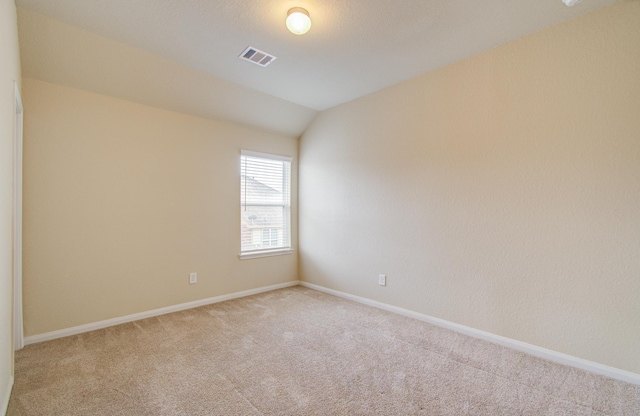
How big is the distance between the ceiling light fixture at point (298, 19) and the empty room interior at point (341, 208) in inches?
0.9

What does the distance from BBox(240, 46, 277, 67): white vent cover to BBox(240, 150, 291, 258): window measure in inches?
54.2

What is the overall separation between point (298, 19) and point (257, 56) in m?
0.79

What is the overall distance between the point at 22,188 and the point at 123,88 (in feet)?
4.10

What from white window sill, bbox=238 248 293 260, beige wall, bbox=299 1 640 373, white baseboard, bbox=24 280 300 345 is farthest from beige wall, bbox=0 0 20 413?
beige wall, bbox=299 1 640 373

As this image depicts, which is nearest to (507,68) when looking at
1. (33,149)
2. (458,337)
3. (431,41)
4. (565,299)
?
(431,41)

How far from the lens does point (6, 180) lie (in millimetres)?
1799

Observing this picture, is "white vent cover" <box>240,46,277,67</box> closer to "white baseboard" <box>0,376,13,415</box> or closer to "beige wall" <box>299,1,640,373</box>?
"beige wall" <box>299,1,640,373</box>

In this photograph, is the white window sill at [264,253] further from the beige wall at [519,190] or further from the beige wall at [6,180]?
the beige wall at [6,180]

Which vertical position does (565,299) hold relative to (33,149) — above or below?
below

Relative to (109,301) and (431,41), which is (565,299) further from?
(109,301)

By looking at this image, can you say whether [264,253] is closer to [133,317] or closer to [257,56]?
[133,317]

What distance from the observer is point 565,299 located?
2316mm

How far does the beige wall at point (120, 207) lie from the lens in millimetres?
2686

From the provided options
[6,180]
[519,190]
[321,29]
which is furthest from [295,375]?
[321,29]
